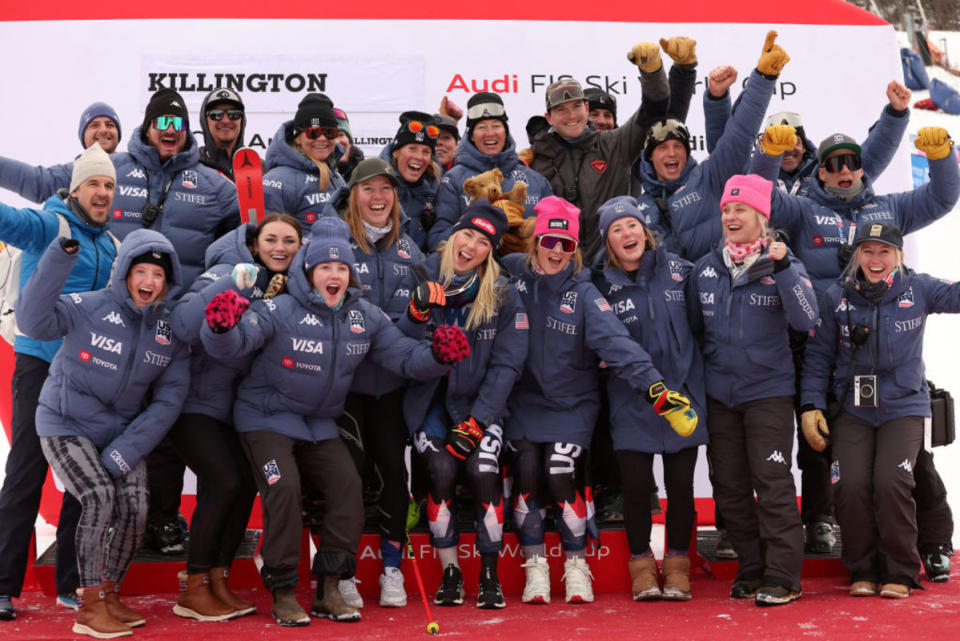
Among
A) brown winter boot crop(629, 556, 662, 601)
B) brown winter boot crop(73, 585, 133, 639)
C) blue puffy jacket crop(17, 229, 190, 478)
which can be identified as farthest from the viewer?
brown winter boot crop(629, 556, 662, 601)

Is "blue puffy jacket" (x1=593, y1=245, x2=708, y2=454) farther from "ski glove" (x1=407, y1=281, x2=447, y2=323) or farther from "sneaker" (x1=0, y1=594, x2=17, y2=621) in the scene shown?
"sneaker" (x1=0, y1=594, x2=17, y2=621)

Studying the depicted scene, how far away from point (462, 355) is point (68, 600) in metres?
1.95

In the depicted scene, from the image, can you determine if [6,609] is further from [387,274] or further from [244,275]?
[387,274]

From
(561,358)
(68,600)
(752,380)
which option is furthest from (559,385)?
(68,600)

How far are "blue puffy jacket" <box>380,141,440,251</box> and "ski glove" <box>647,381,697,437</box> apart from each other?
1489mm

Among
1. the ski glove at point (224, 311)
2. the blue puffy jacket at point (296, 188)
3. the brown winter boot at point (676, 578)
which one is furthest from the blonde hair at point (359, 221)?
the brown winter boot at point (676, 578)

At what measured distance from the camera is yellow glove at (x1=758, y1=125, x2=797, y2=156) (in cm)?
460

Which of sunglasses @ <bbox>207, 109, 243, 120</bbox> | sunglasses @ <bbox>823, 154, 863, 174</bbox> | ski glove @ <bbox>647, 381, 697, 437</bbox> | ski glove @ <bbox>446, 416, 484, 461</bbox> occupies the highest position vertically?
sunglasses @ <bbox>207, 109, 243, 120</bbox>

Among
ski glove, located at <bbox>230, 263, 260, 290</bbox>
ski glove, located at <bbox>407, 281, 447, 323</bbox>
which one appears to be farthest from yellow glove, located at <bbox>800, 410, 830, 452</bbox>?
ski glove, located at <bbox>230, 263, 260, 290</bbox>

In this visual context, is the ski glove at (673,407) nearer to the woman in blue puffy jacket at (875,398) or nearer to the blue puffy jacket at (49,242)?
→ the woman in blue puffy jacket at (875,398)

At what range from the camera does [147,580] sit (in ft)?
15.1

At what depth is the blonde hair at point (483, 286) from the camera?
14.4ft

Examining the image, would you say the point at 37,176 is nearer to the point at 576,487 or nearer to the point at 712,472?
the point at 576,487

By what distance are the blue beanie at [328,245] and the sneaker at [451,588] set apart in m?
1.36
